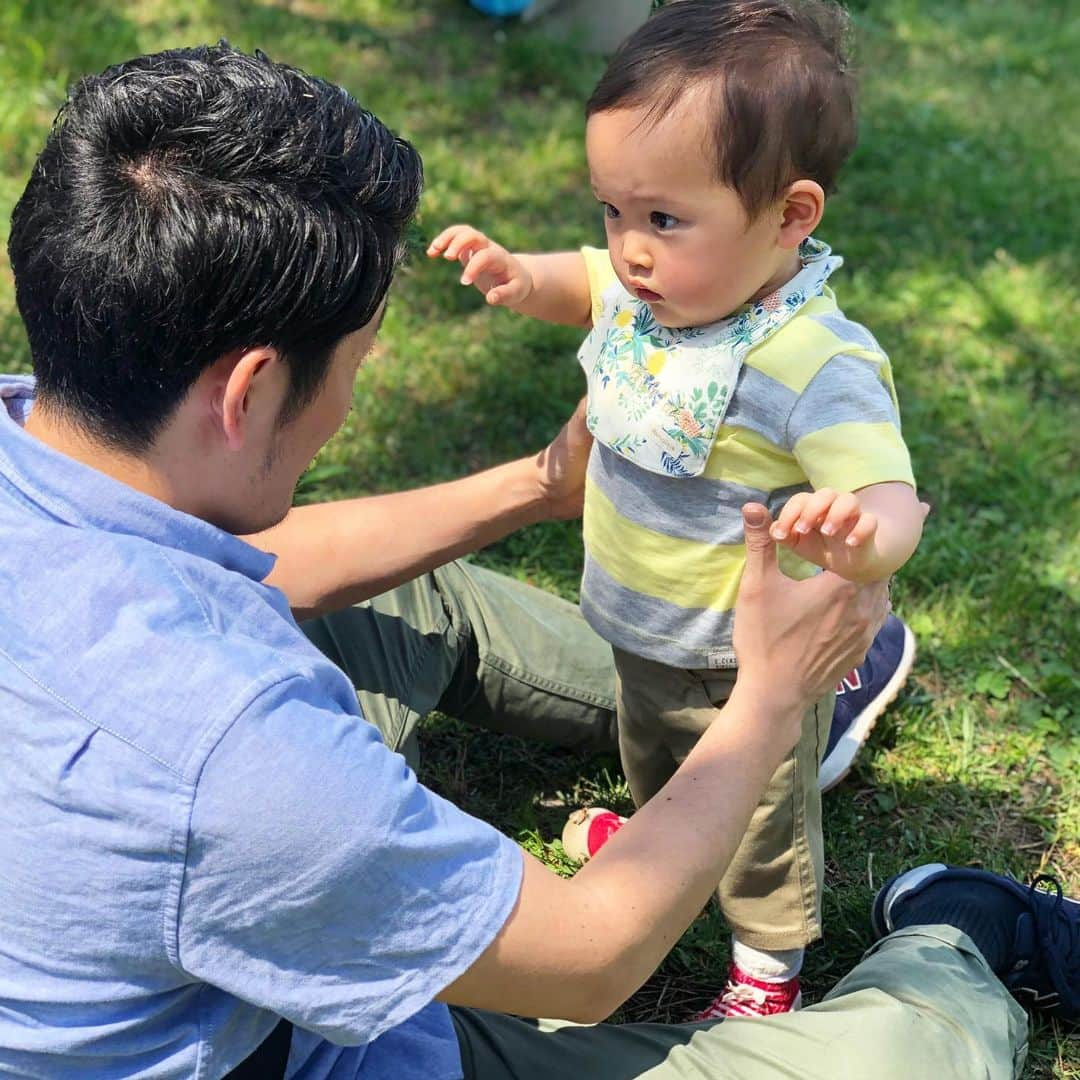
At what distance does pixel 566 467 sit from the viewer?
229 centimetres

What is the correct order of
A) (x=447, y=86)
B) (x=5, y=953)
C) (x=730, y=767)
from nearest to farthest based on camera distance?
1. (x=5, y=953)
2. (x=730, y=767)
3. (x=447, y=86)

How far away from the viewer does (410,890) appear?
4.31 ft

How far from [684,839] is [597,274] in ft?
3.25

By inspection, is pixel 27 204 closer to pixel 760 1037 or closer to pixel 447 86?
pixel 760 1037

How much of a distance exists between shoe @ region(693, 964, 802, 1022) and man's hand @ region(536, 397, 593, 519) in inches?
32.4

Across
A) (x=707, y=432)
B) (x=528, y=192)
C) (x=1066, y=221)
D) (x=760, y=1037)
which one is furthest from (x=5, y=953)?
(x=1066, y=221)

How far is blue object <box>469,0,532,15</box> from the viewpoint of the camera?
592 centimetres

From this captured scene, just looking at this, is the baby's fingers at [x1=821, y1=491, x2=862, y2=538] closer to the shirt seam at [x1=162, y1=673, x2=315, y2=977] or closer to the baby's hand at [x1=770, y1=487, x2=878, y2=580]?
the baby's hand at [x1=770, y1=487, x2=878, y2=580]

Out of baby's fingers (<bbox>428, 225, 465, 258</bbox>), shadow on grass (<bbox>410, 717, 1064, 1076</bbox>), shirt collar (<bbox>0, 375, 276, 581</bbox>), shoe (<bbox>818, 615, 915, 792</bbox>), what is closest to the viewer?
shirt collar (<bbox>0, 375, 276, 581</bbox>)

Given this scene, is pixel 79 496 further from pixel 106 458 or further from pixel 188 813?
pixel 188 813

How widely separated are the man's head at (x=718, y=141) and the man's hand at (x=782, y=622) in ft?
1.26

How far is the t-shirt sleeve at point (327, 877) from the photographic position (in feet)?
4.06

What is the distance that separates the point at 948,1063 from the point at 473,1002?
0.75 meters

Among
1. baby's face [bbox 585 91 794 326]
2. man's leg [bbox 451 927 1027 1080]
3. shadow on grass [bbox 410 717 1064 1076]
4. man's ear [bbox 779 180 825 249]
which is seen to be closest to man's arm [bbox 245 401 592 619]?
baby's face [bbox 585 91 794 326]
